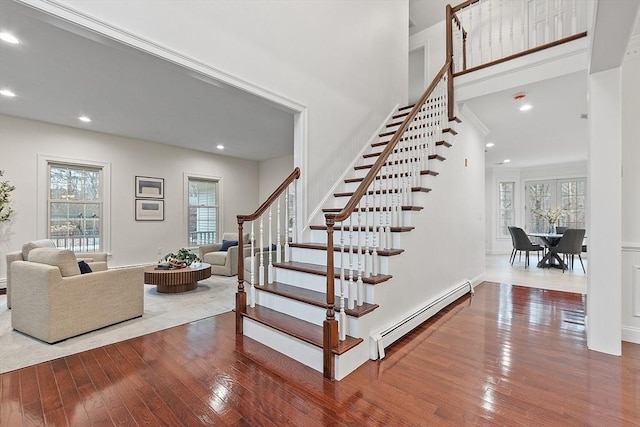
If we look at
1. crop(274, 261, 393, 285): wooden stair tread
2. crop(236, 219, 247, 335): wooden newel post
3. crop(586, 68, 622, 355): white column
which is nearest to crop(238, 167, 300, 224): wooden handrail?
crop(236, 219, 247, 335): wooden newel post

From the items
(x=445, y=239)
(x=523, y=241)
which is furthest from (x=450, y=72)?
(x=523, y=241)

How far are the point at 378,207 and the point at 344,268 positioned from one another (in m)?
1.01

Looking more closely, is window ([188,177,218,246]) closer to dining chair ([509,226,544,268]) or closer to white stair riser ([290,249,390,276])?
white stair riser ([290,249,390,276])

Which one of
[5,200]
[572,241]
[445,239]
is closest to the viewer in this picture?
[445,239]

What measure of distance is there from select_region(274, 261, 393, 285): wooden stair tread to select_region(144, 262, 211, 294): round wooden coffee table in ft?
6.09

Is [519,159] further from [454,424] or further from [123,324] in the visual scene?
[123,324]

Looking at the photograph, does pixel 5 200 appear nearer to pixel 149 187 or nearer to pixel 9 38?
pixel 149 187

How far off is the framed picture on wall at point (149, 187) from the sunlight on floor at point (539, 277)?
22.8 feet

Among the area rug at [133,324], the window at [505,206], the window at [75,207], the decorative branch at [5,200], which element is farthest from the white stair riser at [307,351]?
the window at [505,206]

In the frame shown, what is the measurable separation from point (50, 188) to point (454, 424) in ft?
22.2

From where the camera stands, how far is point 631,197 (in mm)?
2611

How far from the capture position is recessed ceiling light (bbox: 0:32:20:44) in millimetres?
2609

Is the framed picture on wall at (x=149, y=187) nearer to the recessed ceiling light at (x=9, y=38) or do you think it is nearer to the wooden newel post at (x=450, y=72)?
the recessed ceiling light at (x=9, y=38)

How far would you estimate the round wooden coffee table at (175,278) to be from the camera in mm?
4090
